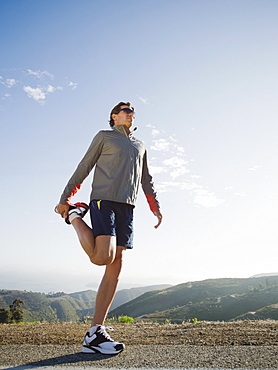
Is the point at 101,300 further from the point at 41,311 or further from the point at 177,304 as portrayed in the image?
the point at 41,311

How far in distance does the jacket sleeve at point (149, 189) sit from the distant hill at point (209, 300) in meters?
71.2

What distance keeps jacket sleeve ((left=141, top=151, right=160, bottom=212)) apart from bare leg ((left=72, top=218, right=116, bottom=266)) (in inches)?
45.7

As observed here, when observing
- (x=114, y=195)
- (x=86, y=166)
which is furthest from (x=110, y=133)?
(x=114, y=195)

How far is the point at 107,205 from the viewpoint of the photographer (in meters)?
3.40

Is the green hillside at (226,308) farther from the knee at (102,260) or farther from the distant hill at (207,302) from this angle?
the knee at (102,260)

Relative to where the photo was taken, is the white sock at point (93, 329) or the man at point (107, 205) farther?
the man at point (107, 205)

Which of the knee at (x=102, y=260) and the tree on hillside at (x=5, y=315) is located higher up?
the knee at (x=102, y=260)

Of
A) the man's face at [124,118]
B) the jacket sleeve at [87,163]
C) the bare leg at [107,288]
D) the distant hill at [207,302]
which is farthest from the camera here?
the distant hill at [207,302]

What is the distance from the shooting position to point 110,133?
12.5 feet

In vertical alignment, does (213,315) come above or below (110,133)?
below

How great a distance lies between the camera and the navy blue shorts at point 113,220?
328cm

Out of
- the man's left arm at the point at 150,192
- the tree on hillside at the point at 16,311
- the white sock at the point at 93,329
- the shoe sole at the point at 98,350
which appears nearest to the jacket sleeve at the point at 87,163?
the man's left arm at the point at 150,192

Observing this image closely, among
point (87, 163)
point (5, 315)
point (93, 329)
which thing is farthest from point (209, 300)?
point (93, 329)

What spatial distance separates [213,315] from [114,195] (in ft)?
286
